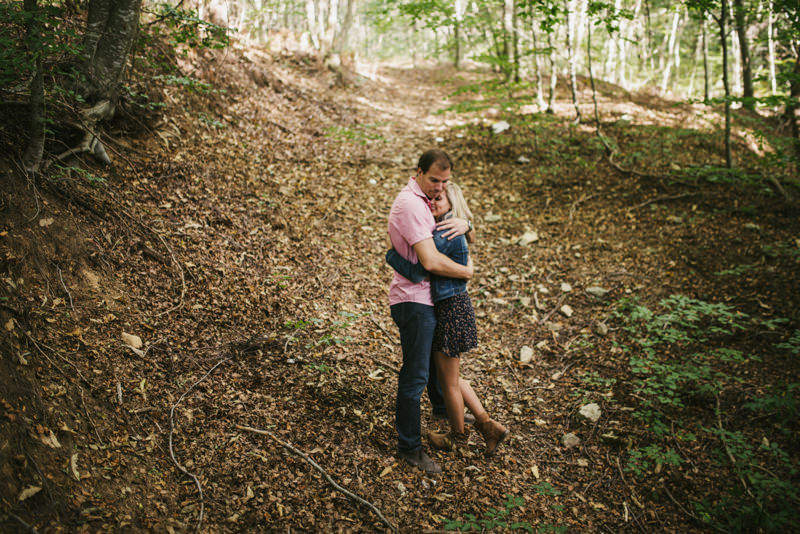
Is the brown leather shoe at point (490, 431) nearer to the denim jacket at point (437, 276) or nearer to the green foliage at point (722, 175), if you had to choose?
the denim jacket at point (437, 276)

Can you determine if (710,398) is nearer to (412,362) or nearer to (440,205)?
(412,362)

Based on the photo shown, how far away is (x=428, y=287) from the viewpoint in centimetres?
310

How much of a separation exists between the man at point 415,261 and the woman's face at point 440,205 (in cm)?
7

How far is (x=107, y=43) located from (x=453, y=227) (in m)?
4.15

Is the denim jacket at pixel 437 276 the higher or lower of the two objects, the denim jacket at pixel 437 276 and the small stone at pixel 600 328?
the higher

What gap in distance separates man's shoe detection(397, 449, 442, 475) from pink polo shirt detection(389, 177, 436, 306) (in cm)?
119

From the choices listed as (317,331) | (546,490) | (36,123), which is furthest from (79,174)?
(546,490)

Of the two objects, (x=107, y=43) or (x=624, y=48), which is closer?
(x=107, y=43)

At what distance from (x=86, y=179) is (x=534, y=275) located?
5458 mm

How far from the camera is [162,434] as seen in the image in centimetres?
295

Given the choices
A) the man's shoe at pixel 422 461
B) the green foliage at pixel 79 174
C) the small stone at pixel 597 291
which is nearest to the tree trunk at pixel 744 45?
the small stone at pixel 597 291

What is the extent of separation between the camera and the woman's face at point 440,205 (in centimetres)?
317

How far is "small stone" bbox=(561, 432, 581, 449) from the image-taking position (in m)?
3.77

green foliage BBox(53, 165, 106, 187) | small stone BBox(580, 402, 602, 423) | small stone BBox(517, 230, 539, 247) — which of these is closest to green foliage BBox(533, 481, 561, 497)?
small stone BBox(580, 402, 602, 423)
